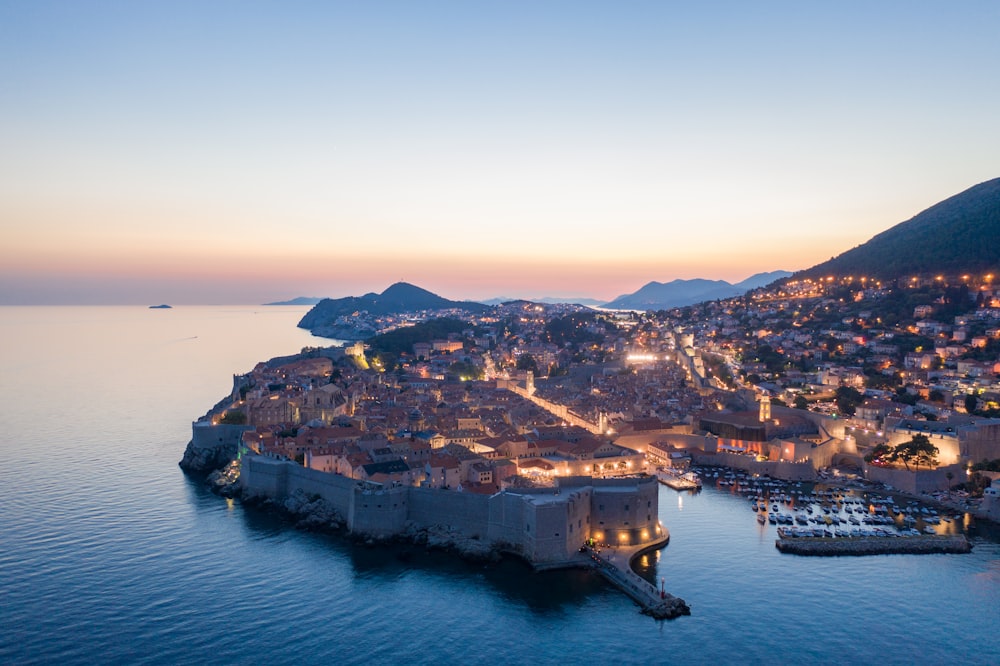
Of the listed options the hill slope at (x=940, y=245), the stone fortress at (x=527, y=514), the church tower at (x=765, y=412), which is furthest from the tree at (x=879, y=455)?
the hill slope at (x=940, y=245)

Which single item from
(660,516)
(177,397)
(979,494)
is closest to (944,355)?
(979,494)

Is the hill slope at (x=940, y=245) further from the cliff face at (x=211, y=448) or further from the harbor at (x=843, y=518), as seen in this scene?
the cliff face at (x=211, y=448)

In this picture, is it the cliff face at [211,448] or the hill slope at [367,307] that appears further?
the hill slope at [367,307]

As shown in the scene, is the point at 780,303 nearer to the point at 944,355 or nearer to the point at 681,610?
the point at 944,355

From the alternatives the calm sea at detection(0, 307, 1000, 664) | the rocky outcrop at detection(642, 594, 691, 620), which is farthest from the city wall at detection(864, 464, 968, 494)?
the rocky outcrop at detection(642, 594, 691, 620)

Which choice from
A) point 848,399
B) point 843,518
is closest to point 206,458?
point 843,518

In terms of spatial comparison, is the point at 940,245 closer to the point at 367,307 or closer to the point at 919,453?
the point at 919,453
